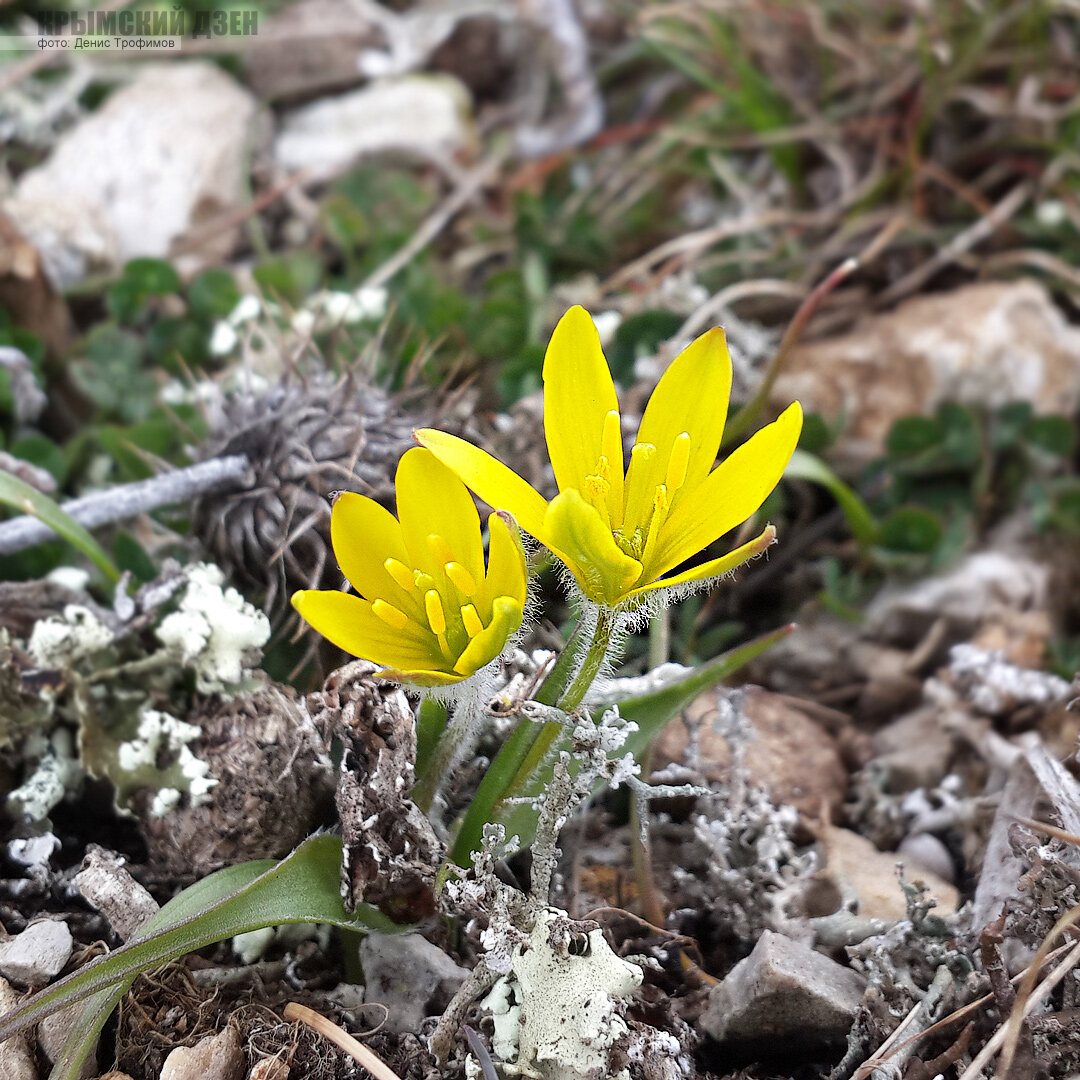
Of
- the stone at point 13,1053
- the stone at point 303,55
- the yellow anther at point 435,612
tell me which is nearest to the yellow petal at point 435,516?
the yellow anther at point 435,612

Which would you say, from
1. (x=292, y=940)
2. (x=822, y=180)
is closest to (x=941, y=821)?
(x=292, y=940)

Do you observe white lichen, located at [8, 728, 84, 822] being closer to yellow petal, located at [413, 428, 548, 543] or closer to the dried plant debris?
the dried plant debris

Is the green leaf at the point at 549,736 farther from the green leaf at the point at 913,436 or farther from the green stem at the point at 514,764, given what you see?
the green leaf at the point at 913,436

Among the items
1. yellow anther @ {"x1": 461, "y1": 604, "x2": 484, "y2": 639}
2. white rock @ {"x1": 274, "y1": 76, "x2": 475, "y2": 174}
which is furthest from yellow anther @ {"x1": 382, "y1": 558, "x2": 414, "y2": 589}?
white rock @ {"x1": 274, "y1": 76, "x2": 475, "y2": 174}

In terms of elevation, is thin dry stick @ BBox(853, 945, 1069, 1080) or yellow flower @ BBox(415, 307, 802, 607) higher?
yellow flower @ BBox(415, 307, 802, 607)

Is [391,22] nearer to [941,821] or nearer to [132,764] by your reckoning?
[132,764]

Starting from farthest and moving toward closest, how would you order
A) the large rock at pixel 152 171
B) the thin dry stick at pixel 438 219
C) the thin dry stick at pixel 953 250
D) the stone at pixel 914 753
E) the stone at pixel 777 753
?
the large rock at pixel 152 171 → the thin dry stick at pixel 953 250 → the thin dry stick at pixel 438 219 → the stone at pixel 914 753 → the stone at pixel 777 753

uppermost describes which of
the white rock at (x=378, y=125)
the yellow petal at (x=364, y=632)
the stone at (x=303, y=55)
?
the stone at (x=303, y=55)
